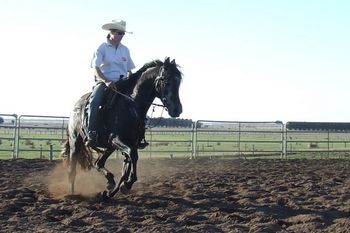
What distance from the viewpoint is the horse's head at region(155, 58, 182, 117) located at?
7570 millimetres

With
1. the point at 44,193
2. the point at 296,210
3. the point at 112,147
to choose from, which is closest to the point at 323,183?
the point at 296,210

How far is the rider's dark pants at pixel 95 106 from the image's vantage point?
8.30 meters

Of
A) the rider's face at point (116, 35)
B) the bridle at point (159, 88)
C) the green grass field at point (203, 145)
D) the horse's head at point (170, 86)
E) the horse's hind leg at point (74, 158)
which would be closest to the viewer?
the horse's head at point (170, 86)

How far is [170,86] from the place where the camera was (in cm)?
773

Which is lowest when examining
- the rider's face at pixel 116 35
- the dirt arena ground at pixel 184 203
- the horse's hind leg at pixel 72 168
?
the dirt arena ground at pixel 184 203

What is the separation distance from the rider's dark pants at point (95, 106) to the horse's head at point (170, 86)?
2.98ft

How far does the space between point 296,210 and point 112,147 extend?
2926mm

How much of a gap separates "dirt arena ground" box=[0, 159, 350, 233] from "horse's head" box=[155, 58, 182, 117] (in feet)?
4.35

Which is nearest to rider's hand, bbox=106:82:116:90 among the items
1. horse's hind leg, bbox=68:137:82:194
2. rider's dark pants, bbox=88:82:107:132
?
rider's dark pants, bbox=88:82:107:132

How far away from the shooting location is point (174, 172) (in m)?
13.4

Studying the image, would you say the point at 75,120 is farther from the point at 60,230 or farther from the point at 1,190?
the point at 60,230

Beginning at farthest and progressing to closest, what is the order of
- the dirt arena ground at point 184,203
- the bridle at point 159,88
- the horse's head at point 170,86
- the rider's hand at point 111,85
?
the rider's hand at point 111,85 < the bridle at point 159,88 < the horse's head at point 170,86 < the dirt arena ground at point 184,203

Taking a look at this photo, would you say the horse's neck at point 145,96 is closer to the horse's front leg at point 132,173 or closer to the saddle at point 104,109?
the saddle at point 104,109

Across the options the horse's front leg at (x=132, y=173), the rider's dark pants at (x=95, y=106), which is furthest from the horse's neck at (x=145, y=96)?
the horse's front leg at (x=132, y=173)
